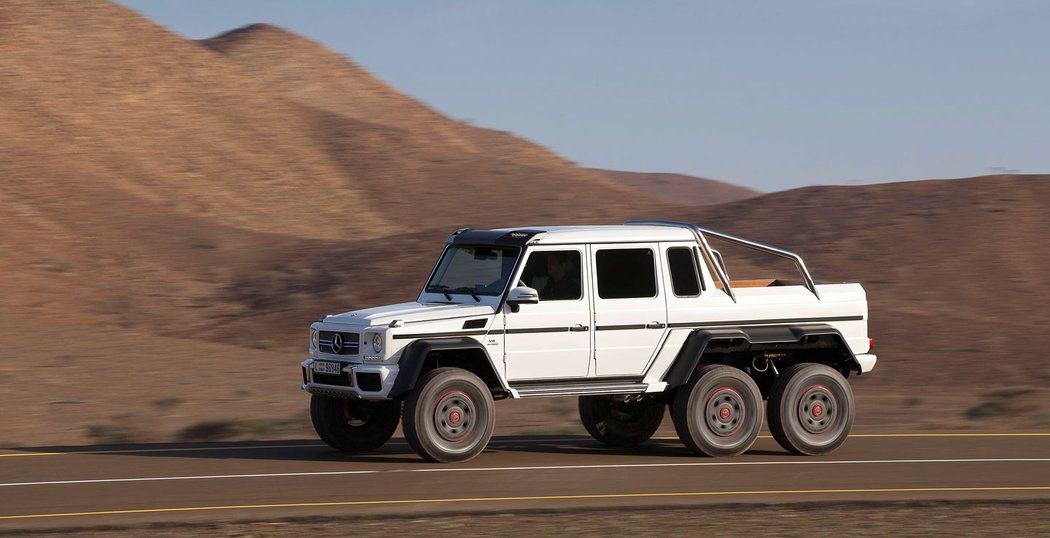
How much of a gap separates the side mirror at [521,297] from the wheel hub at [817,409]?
307cm

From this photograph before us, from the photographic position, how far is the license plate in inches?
521

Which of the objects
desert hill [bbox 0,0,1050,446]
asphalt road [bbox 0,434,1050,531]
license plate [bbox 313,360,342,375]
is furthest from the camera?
desert hill [bbox 0,0,1050,446]

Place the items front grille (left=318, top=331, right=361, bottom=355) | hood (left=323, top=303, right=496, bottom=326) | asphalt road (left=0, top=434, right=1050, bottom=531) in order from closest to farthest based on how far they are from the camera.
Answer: asphalt road (left=0, top=434, right=1050, bottom=531) < hood (left=323, top=303, right=496, bottom=326) < front grille (left=318, top=331, right=361, bottom=355)

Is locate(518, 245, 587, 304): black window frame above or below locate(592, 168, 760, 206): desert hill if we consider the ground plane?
below

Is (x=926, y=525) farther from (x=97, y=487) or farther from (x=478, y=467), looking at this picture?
(x=97, y=487)

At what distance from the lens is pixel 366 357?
42.5ft

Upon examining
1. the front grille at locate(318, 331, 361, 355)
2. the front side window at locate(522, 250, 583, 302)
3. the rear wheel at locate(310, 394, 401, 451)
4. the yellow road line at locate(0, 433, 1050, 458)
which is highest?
the front side window at locate(522, 250, 583, 302)

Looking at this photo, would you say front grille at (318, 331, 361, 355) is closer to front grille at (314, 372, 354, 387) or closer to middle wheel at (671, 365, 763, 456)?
front grille at (314, 372, 354, 387)

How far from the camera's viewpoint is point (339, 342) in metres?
13.3

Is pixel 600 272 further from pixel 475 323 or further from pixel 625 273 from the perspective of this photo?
pixel 475 323

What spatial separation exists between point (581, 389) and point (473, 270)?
5.33 ft

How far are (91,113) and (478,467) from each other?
4167 centimetres

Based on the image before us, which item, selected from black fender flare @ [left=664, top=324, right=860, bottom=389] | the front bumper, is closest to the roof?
black fender flare @ [left=664, top=324, right=860, bottom=389]

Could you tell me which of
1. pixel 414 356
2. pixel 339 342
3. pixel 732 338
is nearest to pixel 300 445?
pixel 339 342
